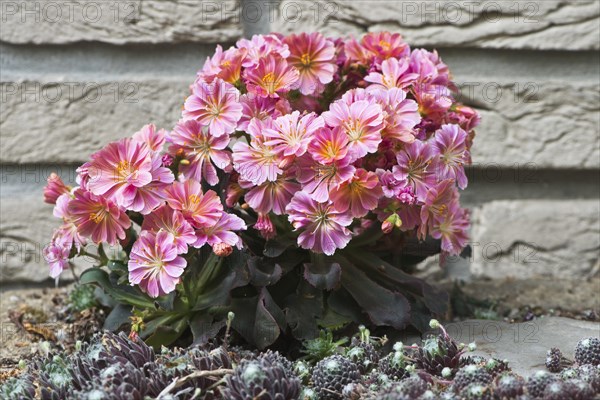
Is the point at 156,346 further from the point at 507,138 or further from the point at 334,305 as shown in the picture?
the point at 507,138

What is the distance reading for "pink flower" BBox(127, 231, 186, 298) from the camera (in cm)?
138

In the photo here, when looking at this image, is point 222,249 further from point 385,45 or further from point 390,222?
point 385,45

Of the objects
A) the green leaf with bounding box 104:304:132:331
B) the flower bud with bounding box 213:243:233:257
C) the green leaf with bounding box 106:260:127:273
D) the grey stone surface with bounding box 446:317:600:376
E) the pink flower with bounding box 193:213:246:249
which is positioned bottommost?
the green leaf with bounding box 104:304:132:331

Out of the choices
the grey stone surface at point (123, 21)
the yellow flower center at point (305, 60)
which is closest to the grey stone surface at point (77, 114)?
the grey stone surface at point (123, 21)

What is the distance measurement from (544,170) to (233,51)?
3.30 ft

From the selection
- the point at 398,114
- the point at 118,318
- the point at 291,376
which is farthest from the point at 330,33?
the point at 291,376

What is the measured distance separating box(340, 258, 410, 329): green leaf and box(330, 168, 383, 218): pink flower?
168 mm

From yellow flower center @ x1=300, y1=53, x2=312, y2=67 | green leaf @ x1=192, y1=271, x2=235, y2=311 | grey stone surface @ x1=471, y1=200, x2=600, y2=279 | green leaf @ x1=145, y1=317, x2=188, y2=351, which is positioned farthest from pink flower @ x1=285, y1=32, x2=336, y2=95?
grey stone surface @ x1=471, y1=200, x2=600, y2=279

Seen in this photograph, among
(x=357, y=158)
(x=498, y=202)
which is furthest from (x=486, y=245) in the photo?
(x=357, y=158)

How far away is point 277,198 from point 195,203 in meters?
0.16

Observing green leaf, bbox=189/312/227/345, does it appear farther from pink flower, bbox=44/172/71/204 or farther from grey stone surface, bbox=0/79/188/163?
grey stone surface, bbox=0/79/188/163

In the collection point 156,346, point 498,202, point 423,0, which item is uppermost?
point 423,0

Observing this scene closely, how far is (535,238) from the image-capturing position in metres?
2.11

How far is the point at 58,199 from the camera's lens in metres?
1.56
